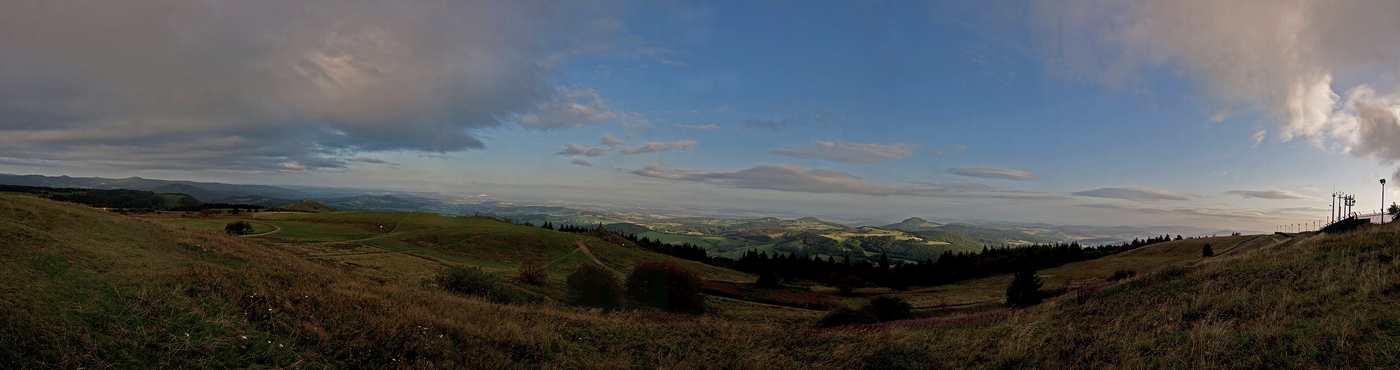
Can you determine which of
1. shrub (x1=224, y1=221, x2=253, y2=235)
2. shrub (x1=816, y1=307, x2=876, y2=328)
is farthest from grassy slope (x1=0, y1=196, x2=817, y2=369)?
shrub (x1=224, y1=221, x2=253, y2=235)

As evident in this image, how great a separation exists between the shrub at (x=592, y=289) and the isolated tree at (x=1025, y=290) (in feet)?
87.3

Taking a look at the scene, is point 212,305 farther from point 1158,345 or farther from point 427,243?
point 427,243

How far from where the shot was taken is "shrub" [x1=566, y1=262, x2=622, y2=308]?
3127 cm

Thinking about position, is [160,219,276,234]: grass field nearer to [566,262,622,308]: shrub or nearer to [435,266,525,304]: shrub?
[566,262,622,308]: shrub

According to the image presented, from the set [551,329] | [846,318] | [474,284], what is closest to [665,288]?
[474,284]

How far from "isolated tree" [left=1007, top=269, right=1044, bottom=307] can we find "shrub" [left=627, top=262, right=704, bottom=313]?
21.4 meters

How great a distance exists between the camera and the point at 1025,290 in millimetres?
29000

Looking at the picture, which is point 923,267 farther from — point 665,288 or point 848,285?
point 665,288

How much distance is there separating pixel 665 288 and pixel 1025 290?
2454 cm

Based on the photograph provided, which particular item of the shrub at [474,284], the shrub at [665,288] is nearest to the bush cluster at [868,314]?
the shrub at [665,288]

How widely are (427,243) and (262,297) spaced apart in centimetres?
5428

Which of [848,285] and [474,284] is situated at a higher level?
[474,284]

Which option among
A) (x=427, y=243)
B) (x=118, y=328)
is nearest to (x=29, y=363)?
(x=118, y=328)

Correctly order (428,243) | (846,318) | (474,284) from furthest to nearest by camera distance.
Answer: (428,243) < (474,284) < (846,318)
